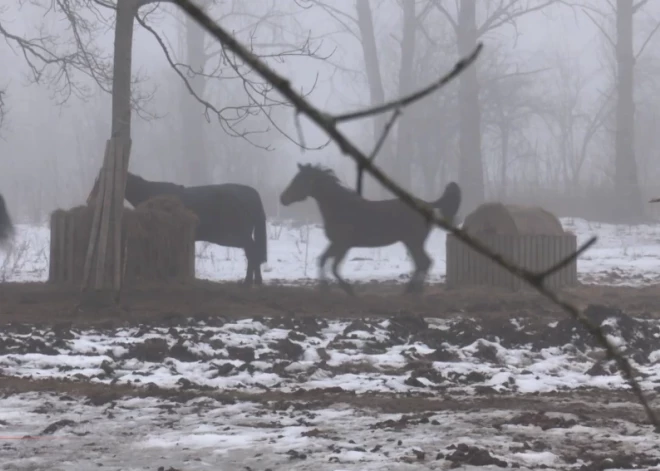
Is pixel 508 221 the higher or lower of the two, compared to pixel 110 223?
higher

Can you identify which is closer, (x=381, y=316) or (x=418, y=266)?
(x=381, y=316)

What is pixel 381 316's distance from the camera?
30.0 feet

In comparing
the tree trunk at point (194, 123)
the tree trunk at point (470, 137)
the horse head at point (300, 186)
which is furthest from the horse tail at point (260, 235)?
the tree trunk at point (194, 123)

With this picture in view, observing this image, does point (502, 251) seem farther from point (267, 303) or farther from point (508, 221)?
point (267, 303)

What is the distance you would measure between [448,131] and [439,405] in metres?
27.7

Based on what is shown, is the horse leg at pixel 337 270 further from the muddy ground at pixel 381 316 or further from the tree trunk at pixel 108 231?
the tree trunk at pixel 108 231

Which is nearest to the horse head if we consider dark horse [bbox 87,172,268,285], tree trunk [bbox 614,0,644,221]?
dark horse [bbox 87,172,268,285]

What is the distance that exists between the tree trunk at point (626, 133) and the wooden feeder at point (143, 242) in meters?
16.8

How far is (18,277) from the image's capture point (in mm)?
14508

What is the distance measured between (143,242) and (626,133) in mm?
19121

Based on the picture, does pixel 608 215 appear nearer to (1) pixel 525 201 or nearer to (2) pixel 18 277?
(1) pixel 525 201

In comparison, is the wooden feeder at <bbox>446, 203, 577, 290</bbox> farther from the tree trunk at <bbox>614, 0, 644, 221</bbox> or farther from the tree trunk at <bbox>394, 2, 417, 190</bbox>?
the tree trunk at <bbox>614, 0, 644, 221</bbox>

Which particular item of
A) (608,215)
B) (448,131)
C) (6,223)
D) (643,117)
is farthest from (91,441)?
(643,117)

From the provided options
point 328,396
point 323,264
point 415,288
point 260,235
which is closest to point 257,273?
point 260,235
